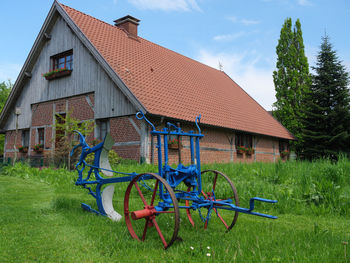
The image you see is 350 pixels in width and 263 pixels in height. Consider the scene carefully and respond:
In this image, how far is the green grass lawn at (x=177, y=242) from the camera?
9.83 ft

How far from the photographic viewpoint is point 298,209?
211 inches

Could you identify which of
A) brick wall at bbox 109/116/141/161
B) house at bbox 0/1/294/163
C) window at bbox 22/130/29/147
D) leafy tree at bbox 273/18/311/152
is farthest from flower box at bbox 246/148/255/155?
window at bbox 22/130/29/147

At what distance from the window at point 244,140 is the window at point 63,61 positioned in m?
9.06

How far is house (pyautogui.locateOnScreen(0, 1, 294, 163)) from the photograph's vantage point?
1255 centimetres

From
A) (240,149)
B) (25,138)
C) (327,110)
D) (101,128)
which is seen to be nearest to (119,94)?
(101,128)

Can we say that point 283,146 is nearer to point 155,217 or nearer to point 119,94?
point 119,94

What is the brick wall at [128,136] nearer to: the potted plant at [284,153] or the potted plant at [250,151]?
the potted plant at [250,151]

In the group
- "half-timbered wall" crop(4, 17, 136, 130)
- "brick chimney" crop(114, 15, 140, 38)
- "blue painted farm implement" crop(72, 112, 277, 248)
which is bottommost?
"blue painted farm implement" crop(72, 112, 277, 248)

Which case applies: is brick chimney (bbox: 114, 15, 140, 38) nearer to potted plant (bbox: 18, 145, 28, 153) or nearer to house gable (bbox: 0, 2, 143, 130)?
house gable (bbox: 0, 2, 143, 130)

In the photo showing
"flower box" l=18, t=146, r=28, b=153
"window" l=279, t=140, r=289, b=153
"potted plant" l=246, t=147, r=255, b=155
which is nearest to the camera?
"flower box" l=18, t=146, r=28, b=153

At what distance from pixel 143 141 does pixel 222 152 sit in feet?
16.7

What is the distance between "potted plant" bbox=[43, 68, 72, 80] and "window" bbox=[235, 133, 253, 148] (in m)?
8.98

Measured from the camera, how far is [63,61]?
51.1 feet

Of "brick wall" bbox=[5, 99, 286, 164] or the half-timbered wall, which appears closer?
"brick wall" bbox=[5, 99, 286, 164]
